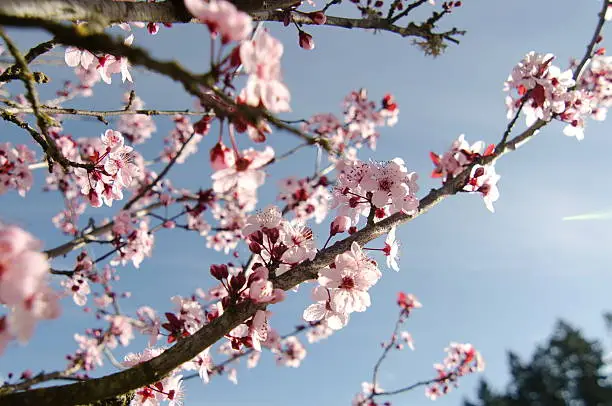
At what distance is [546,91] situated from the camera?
102 inches

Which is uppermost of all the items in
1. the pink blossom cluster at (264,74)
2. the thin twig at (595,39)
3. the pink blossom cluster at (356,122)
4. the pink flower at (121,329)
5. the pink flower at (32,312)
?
the pink blossom cluster at (356,122)

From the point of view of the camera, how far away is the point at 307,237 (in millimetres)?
1824

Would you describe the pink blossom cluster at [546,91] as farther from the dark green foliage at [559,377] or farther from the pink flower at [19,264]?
the dark green foliage at [559,377]

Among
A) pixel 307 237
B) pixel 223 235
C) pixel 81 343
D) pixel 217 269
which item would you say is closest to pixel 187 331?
pixel 217 269

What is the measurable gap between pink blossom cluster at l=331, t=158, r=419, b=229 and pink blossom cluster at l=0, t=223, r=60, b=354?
4.02 feet

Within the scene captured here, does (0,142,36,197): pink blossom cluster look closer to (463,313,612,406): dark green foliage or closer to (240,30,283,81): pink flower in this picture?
(240,30,283,81): pink flower

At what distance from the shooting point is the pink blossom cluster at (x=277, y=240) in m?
1.66

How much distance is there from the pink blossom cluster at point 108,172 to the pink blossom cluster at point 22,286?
125 cm

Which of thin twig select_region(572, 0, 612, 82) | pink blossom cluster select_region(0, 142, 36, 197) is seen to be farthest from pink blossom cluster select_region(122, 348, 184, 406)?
thin twig select_region(572, 0, 612, 82)

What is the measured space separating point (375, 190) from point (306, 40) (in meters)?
0.97

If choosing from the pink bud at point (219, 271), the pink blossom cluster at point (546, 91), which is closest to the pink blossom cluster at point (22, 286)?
the pink bud at point (219, 271)

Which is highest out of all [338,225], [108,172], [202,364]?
[108,172]

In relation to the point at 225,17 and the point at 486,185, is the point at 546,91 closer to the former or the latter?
the point at 486,185

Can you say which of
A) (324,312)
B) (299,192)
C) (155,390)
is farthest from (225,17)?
(299,192)
